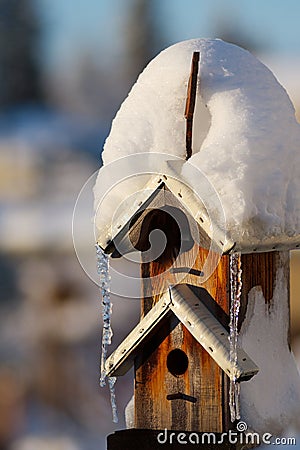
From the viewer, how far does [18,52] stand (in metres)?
17.8

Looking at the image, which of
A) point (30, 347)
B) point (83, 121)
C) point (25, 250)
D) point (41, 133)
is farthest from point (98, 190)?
point (83, 121)

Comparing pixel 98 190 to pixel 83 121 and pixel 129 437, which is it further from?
pixel 83 121

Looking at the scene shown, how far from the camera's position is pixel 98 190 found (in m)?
2.09

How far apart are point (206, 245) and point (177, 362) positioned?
0.96 ft

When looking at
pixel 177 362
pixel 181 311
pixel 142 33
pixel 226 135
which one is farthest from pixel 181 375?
pixel 142 33

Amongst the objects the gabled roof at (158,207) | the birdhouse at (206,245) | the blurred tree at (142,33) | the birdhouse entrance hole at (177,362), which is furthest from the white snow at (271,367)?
the blurred tree at (142,33)

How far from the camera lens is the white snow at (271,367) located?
2.07 m

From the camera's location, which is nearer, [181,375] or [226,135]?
[226,135]

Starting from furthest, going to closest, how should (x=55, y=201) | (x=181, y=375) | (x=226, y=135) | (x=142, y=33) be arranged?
(x=142, y=33) < (x=55, y=201) < (x=181, y=375) < (x=226, y=135)

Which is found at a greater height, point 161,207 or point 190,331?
Result: point 161,207

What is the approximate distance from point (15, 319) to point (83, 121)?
7.30m

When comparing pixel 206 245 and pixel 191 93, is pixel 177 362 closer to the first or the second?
pixel 206 245

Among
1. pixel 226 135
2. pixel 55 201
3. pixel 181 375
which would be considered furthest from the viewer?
pixel 55 201

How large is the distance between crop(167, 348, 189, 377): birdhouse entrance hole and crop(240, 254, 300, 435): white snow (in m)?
0.12
